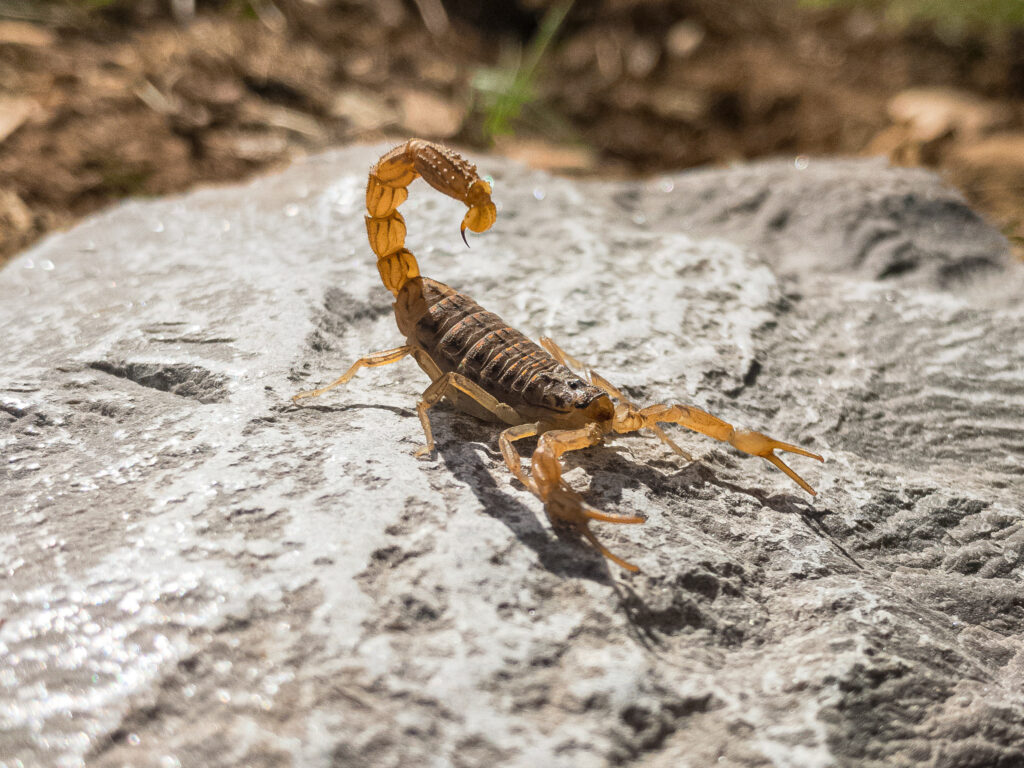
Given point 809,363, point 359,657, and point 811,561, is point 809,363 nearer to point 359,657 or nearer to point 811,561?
point 811,561

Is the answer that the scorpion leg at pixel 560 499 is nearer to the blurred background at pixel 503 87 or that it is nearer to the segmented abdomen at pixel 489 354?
the segmented abdomen at pixel 489 354

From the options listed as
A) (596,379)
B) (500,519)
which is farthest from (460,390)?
(500,519)

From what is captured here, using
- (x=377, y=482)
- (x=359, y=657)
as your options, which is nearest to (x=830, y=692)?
(x=359, y=657)

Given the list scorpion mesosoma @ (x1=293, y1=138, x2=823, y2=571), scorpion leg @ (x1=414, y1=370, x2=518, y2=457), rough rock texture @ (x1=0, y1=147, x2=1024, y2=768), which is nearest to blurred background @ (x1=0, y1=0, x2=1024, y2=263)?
rough rock texture @ (x1=0, y1=147, x2=1024, y2=768)

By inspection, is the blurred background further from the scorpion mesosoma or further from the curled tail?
the curled tail

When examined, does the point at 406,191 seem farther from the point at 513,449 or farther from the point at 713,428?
the point at 713,428

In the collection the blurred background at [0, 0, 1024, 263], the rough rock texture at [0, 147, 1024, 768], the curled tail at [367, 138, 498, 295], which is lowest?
the rough rock texture at [0, 147, 1024, 768]
